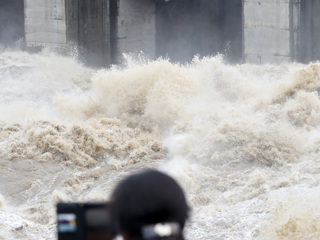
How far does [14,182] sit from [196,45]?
12211mm

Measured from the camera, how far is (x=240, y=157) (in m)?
10.3

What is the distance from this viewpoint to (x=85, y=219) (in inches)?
66.3

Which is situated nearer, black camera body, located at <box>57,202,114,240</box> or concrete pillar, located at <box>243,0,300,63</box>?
black camera body, located at <box>57,202,114,240</box>

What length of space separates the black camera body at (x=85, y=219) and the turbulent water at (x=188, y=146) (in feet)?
17.3

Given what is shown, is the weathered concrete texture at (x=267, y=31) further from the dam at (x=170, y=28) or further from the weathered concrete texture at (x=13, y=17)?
the weathered concrete texture at (x=13, y=17)

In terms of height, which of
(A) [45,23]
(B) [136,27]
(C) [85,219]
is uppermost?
(A) [45,23]

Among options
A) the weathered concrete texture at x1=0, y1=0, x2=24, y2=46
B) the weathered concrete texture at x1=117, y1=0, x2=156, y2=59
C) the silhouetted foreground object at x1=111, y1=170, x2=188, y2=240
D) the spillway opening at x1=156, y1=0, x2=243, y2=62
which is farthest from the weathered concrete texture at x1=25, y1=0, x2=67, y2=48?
the silhouetted foreground object at x1=111, y1=170, x2=188, y2=240

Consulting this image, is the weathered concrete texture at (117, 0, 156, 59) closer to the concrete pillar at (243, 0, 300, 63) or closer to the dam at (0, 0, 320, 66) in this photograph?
the dam at (0, 0, 320, 66)

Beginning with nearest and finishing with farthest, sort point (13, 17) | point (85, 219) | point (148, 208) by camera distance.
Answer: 1. point (148, 208)
2. point (85, 219)
3. point (13, 17)

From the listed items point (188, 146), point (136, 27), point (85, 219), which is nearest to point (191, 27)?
point (136, 27)

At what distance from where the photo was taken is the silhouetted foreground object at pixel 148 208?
153 centimetres

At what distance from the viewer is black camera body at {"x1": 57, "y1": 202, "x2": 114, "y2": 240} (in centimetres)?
168

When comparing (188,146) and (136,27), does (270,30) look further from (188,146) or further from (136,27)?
(188,146)

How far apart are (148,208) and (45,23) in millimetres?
19193
